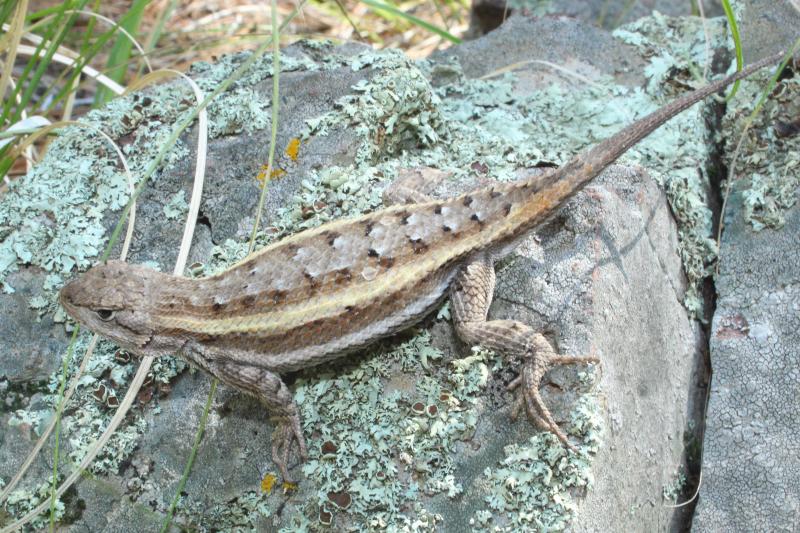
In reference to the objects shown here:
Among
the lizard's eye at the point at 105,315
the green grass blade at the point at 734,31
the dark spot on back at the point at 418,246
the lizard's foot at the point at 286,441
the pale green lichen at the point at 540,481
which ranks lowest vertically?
the lizard's foot at the point at 286,441

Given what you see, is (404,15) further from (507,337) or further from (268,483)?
(268,483)

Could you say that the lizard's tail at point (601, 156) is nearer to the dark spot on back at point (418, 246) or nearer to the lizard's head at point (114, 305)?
the dark spot on back at point (418, 246)

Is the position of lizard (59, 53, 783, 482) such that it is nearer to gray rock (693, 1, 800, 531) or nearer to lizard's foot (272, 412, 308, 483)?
lizard's foot (272, 412, 308, 483)

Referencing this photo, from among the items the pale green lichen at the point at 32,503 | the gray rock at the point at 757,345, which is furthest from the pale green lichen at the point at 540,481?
the pale green lichen at the point at 32,503

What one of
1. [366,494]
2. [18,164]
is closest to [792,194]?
[366,494]

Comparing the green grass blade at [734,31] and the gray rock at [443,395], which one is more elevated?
the green grass blade at [734,31]

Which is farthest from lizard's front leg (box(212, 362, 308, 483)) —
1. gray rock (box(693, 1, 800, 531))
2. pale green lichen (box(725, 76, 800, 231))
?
pale green lichen (box(725, 76, 800, 231))
